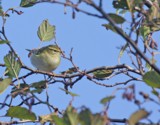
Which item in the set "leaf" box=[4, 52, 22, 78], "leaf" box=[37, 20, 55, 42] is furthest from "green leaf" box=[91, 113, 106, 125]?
"leaf" box=[37, 20, 55, 42]

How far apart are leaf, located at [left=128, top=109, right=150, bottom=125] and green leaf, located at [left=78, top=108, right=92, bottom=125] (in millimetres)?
151

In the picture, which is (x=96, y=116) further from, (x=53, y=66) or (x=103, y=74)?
(x=53, y=66)

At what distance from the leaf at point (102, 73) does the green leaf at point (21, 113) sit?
88 centimetres

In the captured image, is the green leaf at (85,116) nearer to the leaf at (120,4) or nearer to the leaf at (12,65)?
the leaf at (120,4)

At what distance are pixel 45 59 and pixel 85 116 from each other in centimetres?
369

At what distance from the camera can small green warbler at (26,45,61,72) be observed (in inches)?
210

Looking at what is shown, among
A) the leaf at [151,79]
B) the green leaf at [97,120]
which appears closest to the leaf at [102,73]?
the leaf at [151,79]

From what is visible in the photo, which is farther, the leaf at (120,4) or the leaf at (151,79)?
the leaf at (120,4)

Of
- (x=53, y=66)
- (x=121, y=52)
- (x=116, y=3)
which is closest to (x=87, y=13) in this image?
(x=116, y=3)

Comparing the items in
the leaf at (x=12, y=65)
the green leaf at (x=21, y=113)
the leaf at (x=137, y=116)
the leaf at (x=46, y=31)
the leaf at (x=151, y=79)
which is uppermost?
the leaf at (x=46, y=31)

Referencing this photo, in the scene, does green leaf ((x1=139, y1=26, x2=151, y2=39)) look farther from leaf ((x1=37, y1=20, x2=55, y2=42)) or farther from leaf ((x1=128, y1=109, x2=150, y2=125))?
leaf ((x1=128, y1=109, x2=150, y2=125))

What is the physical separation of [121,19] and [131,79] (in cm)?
113

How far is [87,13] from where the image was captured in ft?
6.88

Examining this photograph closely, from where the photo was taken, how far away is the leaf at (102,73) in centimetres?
352
